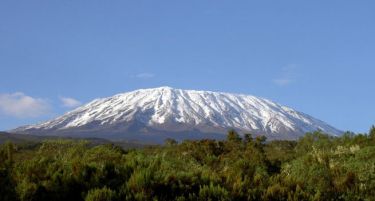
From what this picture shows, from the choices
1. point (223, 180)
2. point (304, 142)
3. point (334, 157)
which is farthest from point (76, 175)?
point (304, 142)

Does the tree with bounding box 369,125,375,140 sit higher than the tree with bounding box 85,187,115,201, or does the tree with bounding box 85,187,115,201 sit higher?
the tree with bounding box 369,125,375,140

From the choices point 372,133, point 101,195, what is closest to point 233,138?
point 372,133

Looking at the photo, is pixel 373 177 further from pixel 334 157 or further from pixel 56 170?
pixel 56 170

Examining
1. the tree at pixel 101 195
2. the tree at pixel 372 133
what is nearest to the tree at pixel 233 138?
the tree at pixel 372 133

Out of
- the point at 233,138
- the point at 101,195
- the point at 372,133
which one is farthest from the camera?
the point at 233,138

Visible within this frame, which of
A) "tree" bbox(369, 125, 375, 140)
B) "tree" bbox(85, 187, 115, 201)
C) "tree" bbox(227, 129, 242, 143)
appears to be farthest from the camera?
"tree" bbox(227, 129, 242, 143)

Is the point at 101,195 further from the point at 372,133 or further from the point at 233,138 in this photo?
the point at 233,138

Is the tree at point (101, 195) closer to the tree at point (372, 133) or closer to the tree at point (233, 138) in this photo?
the tree at point (372, 133)

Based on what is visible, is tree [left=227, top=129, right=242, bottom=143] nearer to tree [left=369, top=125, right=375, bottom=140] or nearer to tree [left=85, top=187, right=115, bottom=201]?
tree [left=369, top=125, right=375, bottom=140]

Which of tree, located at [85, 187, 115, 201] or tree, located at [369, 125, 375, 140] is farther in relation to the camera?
tree, located at [369, 125, 375, 140]

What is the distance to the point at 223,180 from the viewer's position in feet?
41.1

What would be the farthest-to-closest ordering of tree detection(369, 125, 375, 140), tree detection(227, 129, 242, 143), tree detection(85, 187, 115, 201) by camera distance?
tree detection(227, 129, 242, 143), tree detection(369, 125, 375, 140), tree detection(85, 187, 115, 201)

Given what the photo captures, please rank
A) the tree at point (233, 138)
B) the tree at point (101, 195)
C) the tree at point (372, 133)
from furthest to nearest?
the tree at point (233, 138) < the tree at point (372, 133) < the tree at point (101, 195)

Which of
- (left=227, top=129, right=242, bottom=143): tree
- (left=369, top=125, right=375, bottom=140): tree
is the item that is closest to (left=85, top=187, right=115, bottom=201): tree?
(left=369, top=125, right=375, bottom=140): tree
